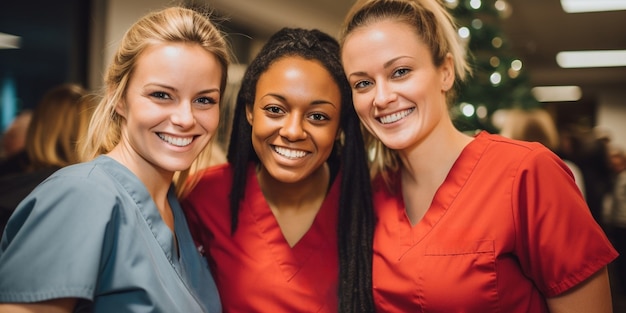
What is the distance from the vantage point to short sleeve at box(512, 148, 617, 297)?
3.79 feet

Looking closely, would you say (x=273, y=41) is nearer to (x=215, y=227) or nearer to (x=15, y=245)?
(x=215, y=227)

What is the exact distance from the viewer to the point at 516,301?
123 centimetres

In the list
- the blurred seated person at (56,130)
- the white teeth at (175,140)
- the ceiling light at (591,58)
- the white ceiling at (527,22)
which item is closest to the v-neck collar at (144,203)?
the white teeth at (175,140)

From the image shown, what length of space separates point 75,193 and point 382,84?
0.72 meters

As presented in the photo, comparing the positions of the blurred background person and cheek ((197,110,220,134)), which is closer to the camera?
cheek ((197,110,220,134))

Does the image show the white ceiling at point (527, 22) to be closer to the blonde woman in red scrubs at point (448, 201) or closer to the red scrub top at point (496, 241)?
the blonde woman in red scrubs at point (448, 201)

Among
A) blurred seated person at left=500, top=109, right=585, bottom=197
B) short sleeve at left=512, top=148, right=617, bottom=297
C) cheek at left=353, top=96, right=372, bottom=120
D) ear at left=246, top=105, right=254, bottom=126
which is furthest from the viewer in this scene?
blurred seated person at left=500, top=109, right=585, bottom=197

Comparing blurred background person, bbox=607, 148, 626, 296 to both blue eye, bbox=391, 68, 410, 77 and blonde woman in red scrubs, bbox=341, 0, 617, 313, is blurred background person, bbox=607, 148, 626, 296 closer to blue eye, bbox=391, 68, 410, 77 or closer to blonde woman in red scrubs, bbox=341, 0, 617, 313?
blonde woman in red scrubs, bbox=341, 0, 617, 313

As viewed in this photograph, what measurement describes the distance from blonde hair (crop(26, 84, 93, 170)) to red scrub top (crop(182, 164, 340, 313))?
0.94m

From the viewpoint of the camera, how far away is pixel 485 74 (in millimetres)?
3105

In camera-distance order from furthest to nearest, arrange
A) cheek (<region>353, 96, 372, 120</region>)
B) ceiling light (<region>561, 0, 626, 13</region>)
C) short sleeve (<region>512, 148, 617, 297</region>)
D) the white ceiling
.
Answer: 1. ceiling light (<region>561, 0, 626, 13</region>)
2. the white ceiling
3. cheek (<region>353, 96, 372, 120</region>)
4. short sleeve (<region>512, 148, 617, 297</region>)

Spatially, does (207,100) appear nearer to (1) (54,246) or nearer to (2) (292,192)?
(2) (292,192)

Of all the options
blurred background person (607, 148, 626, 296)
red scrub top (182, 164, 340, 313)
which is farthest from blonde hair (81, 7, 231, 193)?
blurred background person (607, 148, 626, 296)

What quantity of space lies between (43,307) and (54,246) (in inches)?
4.2
